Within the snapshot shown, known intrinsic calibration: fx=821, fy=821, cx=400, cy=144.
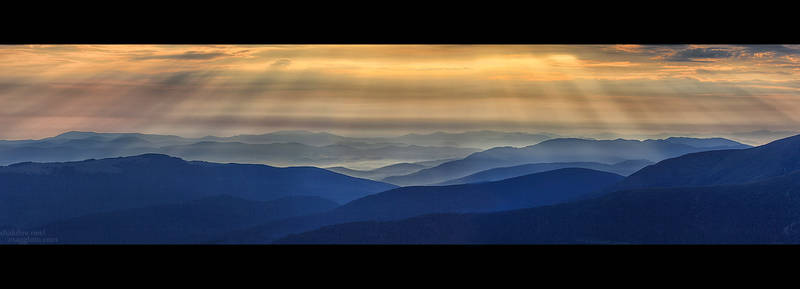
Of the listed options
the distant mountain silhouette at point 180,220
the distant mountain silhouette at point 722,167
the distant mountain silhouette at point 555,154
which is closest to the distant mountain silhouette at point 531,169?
the distant mountain silhouette at point 555,154

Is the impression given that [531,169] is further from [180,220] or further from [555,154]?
[180,220]

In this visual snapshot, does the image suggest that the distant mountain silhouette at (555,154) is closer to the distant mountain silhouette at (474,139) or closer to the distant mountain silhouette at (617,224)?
the distant mountain silhouette at (474,139)

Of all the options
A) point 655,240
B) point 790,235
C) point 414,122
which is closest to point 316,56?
point 414,122

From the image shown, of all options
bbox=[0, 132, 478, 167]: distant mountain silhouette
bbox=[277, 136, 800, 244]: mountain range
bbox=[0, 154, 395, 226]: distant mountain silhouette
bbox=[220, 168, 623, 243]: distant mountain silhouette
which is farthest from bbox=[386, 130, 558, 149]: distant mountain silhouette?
bbox=[277, 136, 800, 244]: mountain range

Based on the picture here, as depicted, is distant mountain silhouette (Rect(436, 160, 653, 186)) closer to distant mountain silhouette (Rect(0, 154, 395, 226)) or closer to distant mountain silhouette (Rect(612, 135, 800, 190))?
distant mountain silhouette (Rect(612, 135, 800, 190))

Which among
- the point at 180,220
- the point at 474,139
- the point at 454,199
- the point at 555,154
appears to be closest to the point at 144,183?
the point at 180,220
